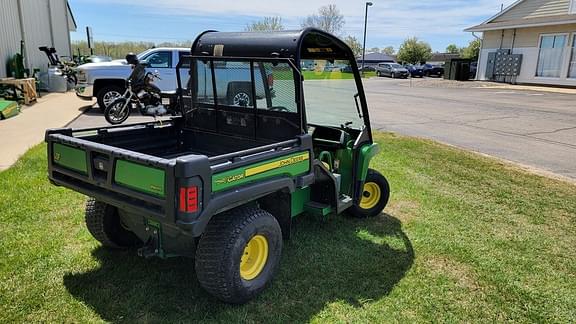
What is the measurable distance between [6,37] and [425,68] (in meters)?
36.0

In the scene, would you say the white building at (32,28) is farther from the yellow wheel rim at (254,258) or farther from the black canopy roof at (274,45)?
the yellow wheel rim at (254,258)

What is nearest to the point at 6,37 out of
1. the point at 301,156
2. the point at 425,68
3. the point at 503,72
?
the point at 301,156

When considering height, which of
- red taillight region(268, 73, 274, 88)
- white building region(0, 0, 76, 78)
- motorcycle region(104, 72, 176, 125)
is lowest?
motorcycle region(104, 72, 176, 125)

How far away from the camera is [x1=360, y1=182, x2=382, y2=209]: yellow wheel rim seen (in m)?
4.66

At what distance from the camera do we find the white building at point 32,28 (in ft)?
46.6

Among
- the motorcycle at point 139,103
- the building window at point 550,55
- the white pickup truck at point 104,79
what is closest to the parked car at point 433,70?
the building window at point 550,55

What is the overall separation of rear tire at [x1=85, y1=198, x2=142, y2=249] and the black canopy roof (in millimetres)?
1591

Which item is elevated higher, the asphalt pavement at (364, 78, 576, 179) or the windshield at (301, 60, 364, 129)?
the windshield at (301, 60, 364, 129)

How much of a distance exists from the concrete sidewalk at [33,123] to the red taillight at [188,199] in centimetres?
491

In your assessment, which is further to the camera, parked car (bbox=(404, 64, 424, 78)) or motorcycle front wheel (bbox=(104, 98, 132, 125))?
parked car (bbox=(404, 64, 424, 78))

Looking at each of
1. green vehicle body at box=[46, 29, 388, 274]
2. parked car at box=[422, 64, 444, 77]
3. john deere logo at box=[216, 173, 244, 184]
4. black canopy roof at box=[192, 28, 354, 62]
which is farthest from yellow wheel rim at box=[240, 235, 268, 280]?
parked car at box=[422, 64, 444, 77]

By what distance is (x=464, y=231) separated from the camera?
4449 millimetres

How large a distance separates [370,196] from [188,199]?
2.78 metres

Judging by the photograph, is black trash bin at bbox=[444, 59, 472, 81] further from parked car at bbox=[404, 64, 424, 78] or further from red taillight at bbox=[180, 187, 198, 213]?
red taillight at bbox=[180, 187, 198, 213]
